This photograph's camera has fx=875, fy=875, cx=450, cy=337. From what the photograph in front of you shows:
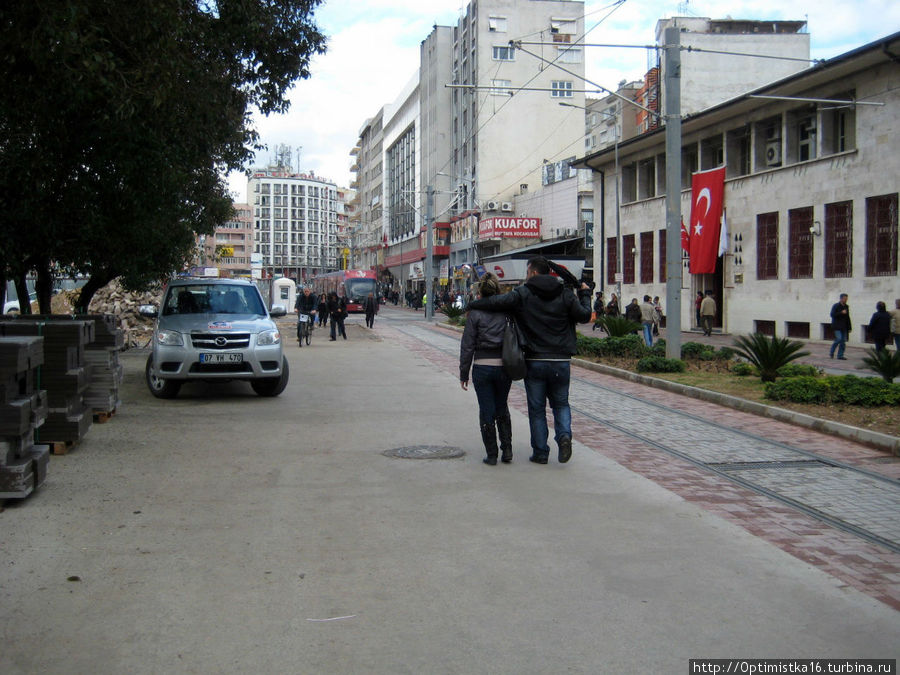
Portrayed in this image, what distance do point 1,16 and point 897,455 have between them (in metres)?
9.91

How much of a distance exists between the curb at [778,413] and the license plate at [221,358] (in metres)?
7.13

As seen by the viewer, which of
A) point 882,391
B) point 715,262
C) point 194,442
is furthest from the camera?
point 715,262

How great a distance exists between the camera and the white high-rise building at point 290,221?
189 m

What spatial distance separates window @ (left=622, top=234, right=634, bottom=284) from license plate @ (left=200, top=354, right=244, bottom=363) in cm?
3143

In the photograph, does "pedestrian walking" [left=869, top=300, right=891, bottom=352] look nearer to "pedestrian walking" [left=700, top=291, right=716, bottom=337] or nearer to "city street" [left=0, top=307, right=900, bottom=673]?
"pedestrian walking" [left=700, top=291, right=716, bottom=337]

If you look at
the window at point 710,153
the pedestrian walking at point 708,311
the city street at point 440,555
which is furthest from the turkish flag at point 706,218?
the city street at point 440,555

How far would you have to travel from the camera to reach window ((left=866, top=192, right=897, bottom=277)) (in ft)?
81.3

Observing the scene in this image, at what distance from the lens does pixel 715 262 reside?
112 ft

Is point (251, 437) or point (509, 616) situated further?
point (251, 437)

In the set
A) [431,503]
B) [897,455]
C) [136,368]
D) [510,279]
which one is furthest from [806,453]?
[510,279]

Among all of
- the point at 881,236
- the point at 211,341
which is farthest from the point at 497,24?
the point at 211,341

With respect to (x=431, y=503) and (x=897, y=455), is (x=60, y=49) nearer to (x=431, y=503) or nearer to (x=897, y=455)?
(x=431, y=503)

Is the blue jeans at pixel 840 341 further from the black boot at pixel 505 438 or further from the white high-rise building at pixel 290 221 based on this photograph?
the white high-rise building at pixel 290 221

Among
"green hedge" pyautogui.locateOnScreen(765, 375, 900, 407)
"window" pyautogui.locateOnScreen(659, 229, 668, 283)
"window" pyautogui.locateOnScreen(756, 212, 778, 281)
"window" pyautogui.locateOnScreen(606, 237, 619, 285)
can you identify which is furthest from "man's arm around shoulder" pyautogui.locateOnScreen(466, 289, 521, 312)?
"window" pyautogui.locateOnScreen(606, 237, 619, 285)
